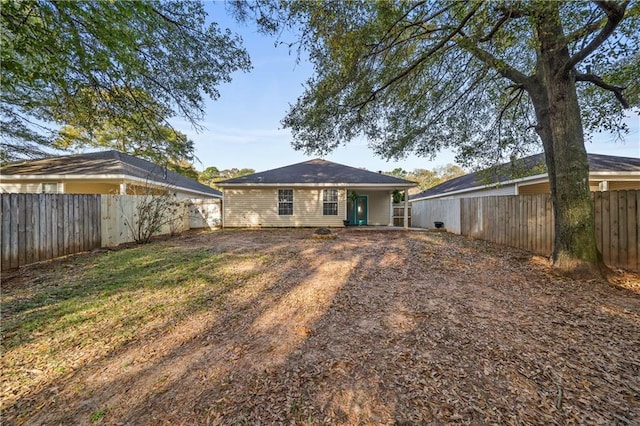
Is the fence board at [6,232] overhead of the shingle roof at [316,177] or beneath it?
beneath

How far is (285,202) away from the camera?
15.1m

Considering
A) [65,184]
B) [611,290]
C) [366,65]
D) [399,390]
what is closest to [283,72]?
[366,65]

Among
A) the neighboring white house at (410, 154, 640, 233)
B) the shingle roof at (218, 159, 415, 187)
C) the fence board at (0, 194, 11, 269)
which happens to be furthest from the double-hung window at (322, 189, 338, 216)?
the fence board at (0, 194, 11, 269)

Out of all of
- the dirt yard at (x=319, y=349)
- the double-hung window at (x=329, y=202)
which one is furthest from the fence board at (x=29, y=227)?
the double-hung window at (x=329, y=202)

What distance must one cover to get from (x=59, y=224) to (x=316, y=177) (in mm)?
11008

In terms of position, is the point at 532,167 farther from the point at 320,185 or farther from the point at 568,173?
the point at 320,185

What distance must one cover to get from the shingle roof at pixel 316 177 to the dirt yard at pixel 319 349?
987 cm

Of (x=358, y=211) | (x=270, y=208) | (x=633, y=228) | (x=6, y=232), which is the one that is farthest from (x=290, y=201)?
(x=633, y=228)

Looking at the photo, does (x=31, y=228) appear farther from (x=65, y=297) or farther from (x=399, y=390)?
(x=399, y=390)

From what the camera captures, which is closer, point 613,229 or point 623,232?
point 623,232

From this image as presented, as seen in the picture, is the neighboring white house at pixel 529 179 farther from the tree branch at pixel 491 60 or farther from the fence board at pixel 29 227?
the fence board at pixel 29 227

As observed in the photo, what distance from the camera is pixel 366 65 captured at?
591 centimetres

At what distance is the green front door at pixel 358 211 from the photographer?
16.4 metres

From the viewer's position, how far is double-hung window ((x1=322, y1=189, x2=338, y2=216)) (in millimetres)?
15062
